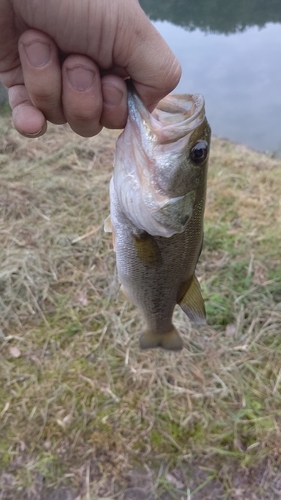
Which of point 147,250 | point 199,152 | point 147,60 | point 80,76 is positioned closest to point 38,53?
point 80,76

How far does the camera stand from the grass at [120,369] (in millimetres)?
2299

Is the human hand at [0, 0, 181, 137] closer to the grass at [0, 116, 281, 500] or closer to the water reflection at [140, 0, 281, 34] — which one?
the grass at [0, 116, 281, 500]

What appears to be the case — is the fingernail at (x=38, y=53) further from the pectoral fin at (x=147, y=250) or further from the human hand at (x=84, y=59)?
the pectoral fin at (x=147, y=250)

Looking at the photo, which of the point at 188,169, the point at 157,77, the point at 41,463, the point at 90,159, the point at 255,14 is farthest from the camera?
the point at 255,14

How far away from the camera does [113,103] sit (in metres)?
1.20

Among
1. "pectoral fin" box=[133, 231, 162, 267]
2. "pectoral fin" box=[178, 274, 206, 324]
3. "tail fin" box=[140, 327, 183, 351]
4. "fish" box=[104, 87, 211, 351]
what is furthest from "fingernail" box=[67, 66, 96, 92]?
"tail fin" box=[140, 327, 183, 351]

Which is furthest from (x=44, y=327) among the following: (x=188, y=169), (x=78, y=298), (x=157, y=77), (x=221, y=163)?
(x=221, y=163)

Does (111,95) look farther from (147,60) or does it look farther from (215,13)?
(215,13)

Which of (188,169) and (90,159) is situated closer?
(188,169)

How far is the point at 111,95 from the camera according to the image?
1195 mm

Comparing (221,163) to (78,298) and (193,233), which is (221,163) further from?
(193,233)

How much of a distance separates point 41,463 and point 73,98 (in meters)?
1.94

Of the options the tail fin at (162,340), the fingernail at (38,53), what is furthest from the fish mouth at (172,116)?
the tail fin at (162,340)

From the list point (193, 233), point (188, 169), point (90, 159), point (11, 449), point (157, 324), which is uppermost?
point (188, 169)
